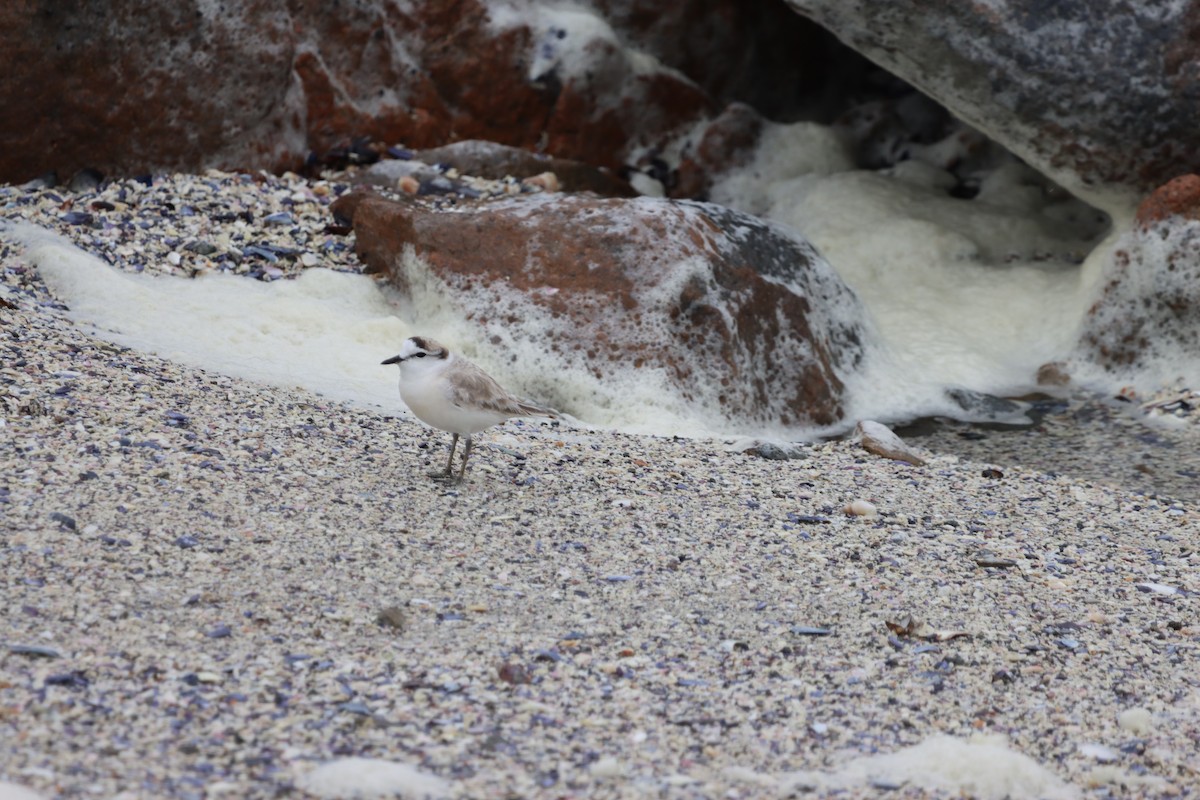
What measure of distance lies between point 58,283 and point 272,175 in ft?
7.33

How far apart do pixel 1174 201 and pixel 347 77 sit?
17.7 ft

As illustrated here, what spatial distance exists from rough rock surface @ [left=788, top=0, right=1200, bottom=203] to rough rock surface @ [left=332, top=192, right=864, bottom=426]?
1.59 m

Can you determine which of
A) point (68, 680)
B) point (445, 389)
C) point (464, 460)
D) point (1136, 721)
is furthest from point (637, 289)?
point (68, 680)

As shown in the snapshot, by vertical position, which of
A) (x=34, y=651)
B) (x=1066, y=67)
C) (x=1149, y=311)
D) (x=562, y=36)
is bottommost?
(x=34, y=651)

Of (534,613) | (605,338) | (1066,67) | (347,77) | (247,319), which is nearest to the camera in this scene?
(534,613)

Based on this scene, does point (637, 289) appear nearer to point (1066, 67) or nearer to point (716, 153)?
point (1066, 67)

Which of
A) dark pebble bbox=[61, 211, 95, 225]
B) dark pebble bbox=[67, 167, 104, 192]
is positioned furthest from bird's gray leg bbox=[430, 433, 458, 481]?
dark pebble bbox=[67, 167, 104, 192]

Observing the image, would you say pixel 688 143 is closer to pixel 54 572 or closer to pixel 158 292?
pixel 158 292

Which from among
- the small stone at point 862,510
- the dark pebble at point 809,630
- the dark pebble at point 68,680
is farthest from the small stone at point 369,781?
the small stone at point 862,510

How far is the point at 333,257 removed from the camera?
7.88 meters

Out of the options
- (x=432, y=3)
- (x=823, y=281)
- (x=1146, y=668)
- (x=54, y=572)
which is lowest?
(x=54, y=572)

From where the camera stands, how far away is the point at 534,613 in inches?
163

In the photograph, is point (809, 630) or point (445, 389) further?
point (445, 389)

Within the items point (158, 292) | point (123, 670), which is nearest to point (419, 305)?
point (158, 292)
